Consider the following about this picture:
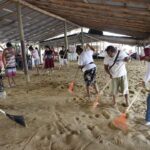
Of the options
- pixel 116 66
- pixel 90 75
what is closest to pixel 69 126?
pixel 116 66

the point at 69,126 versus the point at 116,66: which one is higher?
the point at 116,66

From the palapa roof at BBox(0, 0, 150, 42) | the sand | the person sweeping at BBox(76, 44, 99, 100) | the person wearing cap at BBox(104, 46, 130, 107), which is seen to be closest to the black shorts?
the person sweeping at BBox(76, 44, 99, 100)

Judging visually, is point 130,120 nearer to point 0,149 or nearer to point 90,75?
point 90,75

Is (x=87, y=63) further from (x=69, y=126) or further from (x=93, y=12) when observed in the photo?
(x=93, y=12)

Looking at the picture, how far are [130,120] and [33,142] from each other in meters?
1.81

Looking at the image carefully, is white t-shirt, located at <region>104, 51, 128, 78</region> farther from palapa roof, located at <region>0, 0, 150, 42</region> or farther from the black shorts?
palapa roof, located at <region>0, 0, 150, 42</region>

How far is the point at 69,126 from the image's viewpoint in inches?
165

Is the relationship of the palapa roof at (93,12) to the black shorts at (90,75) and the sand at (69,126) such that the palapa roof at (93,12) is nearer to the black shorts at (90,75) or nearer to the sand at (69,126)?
the black shorts at (90,75)

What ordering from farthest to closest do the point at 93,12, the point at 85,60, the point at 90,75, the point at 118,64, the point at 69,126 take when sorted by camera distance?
the point at 93,12, the point at 90,75, the point at 85,60, the point at 118,64, the point at 69,126

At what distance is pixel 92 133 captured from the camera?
3875mm

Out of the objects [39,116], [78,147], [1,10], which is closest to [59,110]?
[39,116]

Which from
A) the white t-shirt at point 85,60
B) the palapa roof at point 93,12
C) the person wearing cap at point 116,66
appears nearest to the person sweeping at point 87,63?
the white t-shirt at point 85,60

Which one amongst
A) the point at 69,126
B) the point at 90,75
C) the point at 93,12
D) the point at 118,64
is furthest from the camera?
the point at 93,12

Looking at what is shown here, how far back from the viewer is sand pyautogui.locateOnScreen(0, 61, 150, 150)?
3.51m
